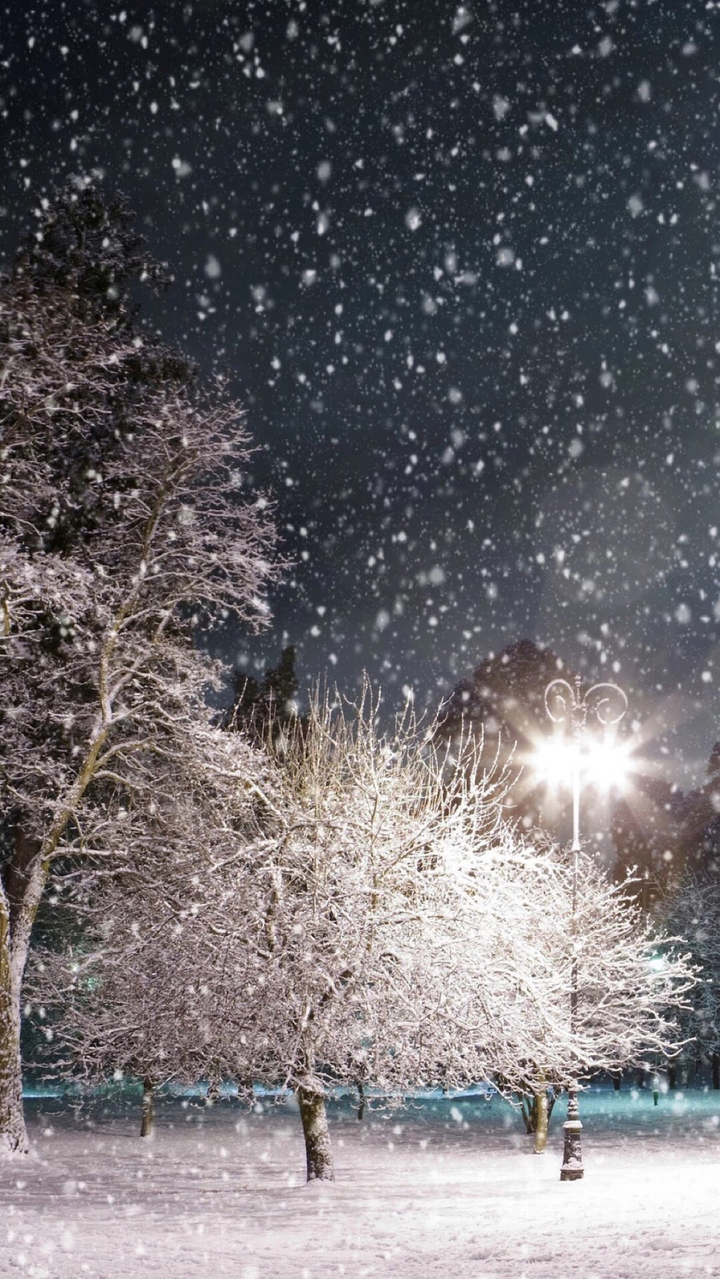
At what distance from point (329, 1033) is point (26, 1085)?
4375 cm

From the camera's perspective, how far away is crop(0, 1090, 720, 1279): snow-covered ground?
31.8ft

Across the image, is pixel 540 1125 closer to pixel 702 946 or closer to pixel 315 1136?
pixel 315 1136

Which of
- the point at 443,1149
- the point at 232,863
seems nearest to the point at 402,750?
the point at 232,863

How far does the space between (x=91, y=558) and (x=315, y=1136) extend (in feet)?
30.4

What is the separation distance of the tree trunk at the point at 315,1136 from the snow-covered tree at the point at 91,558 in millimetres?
4720

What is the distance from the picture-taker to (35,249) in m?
19.9

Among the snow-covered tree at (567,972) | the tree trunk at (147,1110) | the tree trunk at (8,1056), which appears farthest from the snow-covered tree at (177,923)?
the tree trunk at (147,1110)

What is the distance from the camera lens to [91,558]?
18.0 m

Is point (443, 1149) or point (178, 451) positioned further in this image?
point (443, 1149)

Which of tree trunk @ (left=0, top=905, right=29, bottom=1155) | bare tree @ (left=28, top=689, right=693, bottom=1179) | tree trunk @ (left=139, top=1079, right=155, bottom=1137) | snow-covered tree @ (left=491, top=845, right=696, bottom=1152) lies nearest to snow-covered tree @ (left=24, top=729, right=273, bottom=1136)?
bare tree @ (left=28, top=689, right=693, bottom=1179)

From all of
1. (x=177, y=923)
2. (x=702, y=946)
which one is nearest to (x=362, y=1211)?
(x=177, y=923)

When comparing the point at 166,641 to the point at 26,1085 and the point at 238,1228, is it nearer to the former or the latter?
the point at 238,1228

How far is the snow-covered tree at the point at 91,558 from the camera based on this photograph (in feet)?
56.9

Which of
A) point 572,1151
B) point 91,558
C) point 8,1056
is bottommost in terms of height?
point 572,1151
